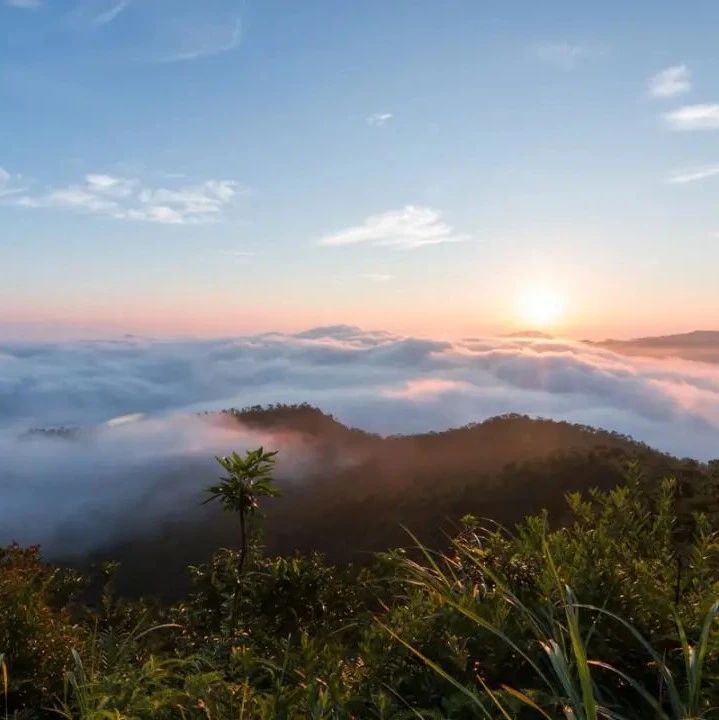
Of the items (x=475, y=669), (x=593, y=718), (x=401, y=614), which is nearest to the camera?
(x=593, y=718)

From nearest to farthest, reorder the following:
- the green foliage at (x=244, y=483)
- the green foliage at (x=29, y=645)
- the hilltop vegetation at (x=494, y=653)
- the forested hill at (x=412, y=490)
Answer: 1. the hilltop vegetation at (x=494, y=653)
2. the green foliage at (x=29, y=645)
3. the green foliage at (x=244, y=483)
4. the forested hill at (x=412, y=490)

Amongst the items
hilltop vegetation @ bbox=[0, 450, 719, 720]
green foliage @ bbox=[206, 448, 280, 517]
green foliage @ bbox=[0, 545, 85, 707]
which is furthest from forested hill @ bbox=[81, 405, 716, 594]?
hilltop vegetation @ bbox=[0, 450, 719, 720]

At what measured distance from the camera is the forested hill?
227ft

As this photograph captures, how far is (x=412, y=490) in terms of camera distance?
9112cm

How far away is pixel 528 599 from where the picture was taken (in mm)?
5094

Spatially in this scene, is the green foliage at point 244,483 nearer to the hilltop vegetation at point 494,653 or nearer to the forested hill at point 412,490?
the hilltop vegetation at point 494,653

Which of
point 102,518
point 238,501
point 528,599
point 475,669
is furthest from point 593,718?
point 102,518

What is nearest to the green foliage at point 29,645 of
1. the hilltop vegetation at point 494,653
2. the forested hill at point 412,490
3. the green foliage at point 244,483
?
the hilltop vegetation at point 494,653

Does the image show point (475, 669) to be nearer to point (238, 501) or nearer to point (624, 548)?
point (624, 548)

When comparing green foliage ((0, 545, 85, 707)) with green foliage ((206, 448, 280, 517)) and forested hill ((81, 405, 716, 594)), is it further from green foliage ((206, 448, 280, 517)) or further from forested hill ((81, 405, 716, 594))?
forested hill ((81, 405, 716, 594))

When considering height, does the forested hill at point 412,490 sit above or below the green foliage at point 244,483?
below

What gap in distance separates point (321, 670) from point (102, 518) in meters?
206

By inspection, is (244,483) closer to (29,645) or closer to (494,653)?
(29,645)

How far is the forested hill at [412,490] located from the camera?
227ft
